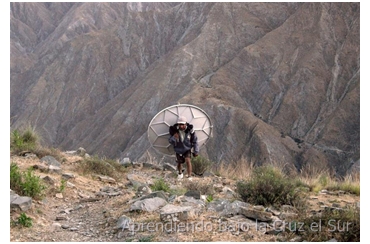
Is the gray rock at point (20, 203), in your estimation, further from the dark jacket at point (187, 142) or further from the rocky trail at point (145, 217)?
the dark jacket at point (187, 142)

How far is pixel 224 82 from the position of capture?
76.8m

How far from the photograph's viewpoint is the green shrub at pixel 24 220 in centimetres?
611

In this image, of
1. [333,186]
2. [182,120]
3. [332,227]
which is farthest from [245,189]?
[182,120]

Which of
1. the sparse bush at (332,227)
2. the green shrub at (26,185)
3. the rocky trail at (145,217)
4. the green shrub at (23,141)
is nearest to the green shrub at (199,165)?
the rocky trail at (145,217)

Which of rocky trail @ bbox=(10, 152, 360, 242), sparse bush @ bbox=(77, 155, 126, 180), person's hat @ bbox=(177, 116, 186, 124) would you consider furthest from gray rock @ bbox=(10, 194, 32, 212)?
person's hat @ bbox=(177, 116, 186, 124)

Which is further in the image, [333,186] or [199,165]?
[199,165]

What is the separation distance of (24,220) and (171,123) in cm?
593

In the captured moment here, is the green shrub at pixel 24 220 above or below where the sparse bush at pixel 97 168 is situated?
below

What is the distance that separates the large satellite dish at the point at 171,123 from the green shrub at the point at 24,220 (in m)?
5.76

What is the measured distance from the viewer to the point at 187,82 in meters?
78.1

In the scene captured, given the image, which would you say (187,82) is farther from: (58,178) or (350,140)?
(58,178)

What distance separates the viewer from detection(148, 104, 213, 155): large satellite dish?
11.6 m

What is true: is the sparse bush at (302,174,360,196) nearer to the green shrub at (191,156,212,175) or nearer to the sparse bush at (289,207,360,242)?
the green shrub at (191,156,212,175)

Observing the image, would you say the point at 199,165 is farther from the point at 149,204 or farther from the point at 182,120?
the point at 149,204
